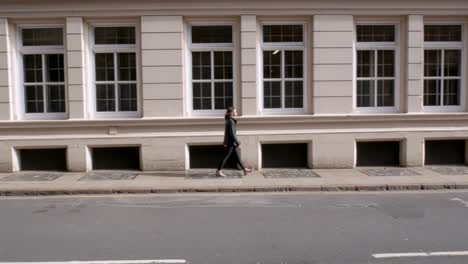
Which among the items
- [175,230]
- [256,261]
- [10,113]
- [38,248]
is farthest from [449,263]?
[10,113]

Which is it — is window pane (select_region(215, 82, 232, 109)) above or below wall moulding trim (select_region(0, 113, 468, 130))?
above

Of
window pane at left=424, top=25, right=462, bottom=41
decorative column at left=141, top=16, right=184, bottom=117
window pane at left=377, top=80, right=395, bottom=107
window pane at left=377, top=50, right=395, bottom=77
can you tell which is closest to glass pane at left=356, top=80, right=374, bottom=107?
window pane at left=377, top=80, right=395, bottom=107

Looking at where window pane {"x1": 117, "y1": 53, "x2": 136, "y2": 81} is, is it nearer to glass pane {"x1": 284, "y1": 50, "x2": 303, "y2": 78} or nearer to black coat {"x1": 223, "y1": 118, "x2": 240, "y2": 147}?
black coat {"x1": 223, "y1": 118, "x2": 240, "y2": 147}

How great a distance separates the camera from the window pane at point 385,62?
1325 centimetres

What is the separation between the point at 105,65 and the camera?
511 inches

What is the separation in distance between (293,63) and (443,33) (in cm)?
466

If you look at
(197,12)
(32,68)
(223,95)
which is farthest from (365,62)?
(32,68)

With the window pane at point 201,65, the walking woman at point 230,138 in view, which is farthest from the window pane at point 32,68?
the walking woman at point 230,138

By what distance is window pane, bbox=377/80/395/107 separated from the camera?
43.8 ft

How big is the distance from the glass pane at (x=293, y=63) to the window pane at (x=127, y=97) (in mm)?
4528

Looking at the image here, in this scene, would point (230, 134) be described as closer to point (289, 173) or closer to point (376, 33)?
point (289, 173)

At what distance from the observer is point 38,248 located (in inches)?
241

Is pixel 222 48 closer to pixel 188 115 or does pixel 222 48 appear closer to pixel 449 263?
pixel 188 115

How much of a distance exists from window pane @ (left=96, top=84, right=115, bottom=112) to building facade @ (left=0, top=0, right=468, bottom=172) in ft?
0.10
